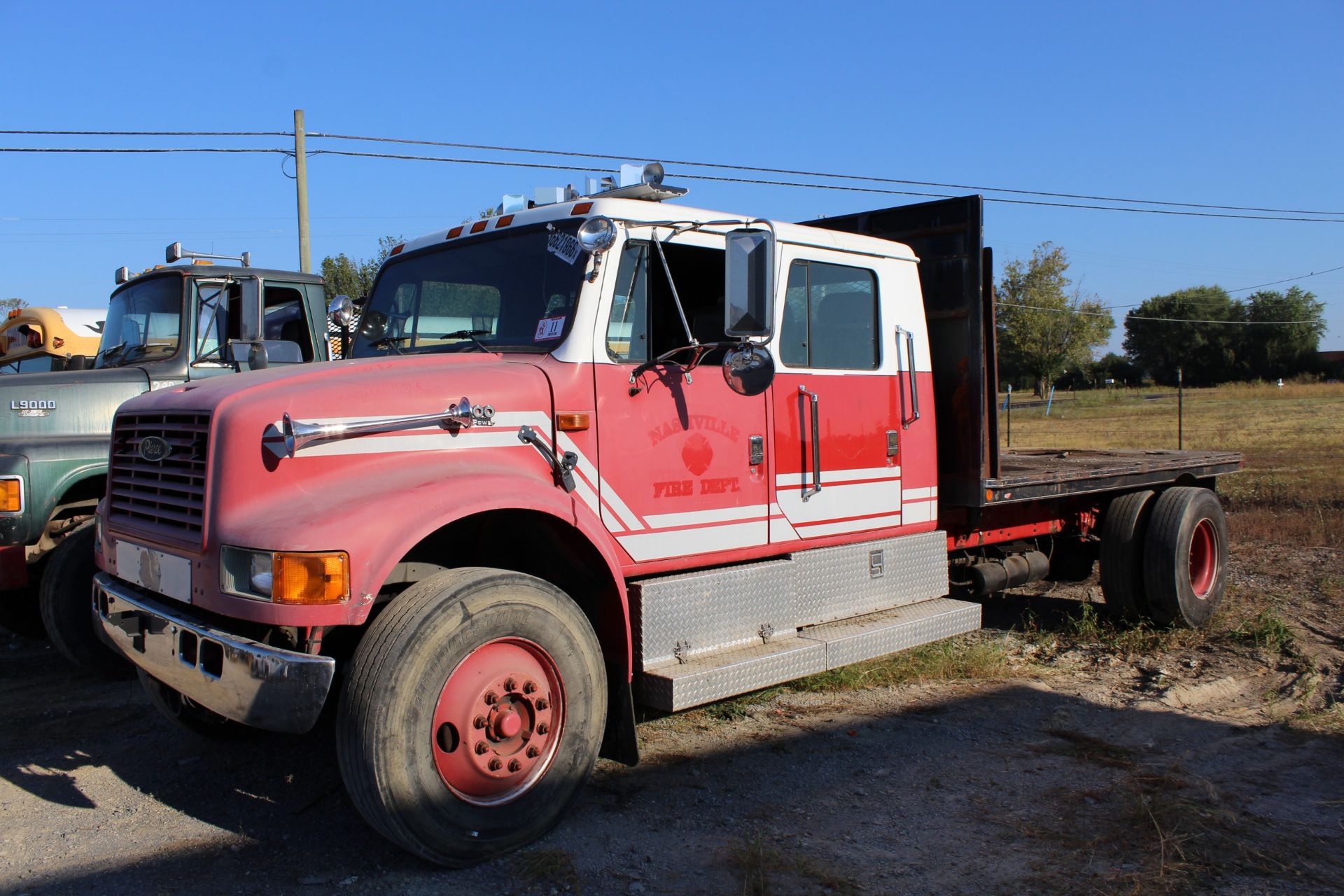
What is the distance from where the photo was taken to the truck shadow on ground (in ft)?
11.1

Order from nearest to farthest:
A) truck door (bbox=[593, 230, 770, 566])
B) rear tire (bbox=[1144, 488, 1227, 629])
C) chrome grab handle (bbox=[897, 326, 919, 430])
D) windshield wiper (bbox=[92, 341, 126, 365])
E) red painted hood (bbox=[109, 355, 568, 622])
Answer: red painted hood (bbox=[109, 355, 568, 622]), truck door (bbox=[593, 230, 770, 566]), chrome grab handle (bbox=[897, 326, 919, 430]), windshield wiper (bbox=[92, 341, 126, 365]), rear tire (bbox=[1144, 488, 1227, 629])

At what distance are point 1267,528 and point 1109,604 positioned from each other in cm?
429

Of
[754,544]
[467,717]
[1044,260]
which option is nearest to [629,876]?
[467,717]

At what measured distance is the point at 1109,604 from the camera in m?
7.00

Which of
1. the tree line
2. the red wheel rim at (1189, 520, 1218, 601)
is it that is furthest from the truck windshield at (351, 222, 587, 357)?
the tree line

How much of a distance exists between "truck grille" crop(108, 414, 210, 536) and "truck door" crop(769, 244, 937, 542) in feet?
8.11

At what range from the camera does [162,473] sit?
363 centimetres

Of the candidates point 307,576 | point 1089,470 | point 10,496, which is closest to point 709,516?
point 307,576

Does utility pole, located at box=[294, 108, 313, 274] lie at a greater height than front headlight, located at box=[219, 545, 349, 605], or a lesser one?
greater

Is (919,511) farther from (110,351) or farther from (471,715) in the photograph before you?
(110,351)

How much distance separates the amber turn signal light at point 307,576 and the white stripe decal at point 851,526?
7.94 feet

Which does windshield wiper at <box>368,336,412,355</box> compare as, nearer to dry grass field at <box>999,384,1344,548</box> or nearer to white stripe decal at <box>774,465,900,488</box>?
white stripe decal at <box>774,465,900,488</box>

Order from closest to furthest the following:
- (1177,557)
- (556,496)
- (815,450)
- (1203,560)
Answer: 1. (556,496)
2. (815,450)
3. (1177,557)
4. (1203,560)

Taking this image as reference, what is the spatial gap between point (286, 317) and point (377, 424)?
12.5 ft
